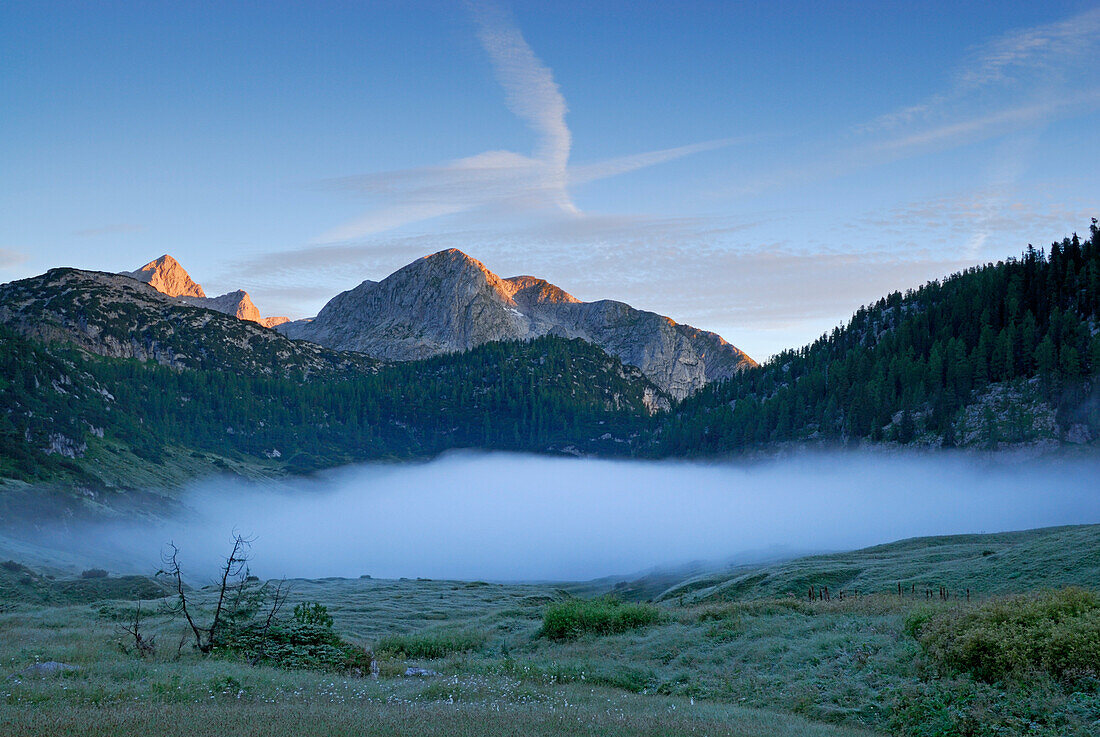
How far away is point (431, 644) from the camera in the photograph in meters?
37.6

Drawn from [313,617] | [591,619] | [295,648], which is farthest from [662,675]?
[313,617]

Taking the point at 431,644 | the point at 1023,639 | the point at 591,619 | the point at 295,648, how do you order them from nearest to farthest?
1. the point at 1023,639
2. the point at 295,648
3. the point at 431,644
4. the point at 591,619

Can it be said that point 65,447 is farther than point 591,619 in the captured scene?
Yes

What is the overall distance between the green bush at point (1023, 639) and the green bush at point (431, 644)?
878 inches

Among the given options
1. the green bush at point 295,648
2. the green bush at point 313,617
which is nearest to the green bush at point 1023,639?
the green bush at point 295,648

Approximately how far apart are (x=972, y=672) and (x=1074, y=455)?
161375 millimetres

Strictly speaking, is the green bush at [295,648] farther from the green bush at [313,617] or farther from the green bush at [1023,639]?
the green bush at [1023,639]

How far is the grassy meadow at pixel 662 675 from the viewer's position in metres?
17.6

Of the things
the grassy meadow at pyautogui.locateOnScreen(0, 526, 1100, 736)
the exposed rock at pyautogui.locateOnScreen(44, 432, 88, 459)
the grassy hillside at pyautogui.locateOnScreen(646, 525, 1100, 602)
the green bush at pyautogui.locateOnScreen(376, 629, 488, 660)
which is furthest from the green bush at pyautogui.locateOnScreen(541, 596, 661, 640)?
the exposed rock at pyautogui.locateOnScreen(44, 432, 88, 459)

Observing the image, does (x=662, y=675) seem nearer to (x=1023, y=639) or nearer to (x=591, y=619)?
(x=591, y=619)

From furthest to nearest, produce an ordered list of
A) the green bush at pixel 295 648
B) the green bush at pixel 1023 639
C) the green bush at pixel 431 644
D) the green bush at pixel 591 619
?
the green bush at pixel 591 619 → the green bush at pixel 431 644 → the green bush at pixel 295 648 → the green bush at pixel 1023 639

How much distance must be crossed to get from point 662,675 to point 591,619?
11962mm

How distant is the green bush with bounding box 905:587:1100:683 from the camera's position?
20.0 metres

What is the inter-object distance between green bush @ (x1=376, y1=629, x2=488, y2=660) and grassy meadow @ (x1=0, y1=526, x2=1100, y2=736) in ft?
0.44
